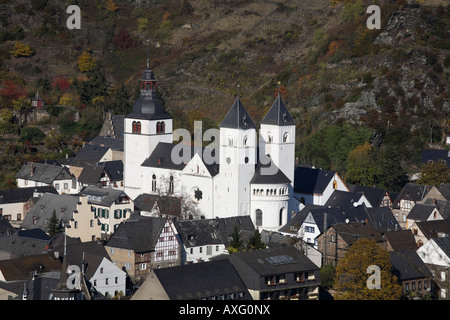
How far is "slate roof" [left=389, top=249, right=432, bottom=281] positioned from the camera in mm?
65625

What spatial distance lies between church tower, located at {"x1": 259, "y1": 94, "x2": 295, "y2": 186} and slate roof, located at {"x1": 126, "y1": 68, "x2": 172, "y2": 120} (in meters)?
10.2

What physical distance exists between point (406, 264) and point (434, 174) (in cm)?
2116

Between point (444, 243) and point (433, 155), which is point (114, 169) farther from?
point (444, 243)

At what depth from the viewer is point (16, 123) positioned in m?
110

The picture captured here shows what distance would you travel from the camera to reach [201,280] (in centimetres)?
5978

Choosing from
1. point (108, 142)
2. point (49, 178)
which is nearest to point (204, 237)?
point (49, 178)

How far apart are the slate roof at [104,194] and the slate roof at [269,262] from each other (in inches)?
681

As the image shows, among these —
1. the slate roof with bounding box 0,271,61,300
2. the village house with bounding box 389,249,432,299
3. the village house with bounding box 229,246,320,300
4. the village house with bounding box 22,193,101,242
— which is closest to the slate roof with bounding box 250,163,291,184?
the village house with bounding box 22,193,101,242

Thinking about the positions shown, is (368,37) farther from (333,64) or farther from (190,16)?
(190,16)

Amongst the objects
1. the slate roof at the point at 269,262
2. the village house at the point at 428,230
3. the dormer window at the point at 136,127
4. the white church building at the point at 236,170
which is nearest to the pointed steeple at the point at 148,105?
the dormer window at the point at 136,127

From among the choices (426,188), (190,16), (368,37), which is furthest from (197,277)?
(190,16)

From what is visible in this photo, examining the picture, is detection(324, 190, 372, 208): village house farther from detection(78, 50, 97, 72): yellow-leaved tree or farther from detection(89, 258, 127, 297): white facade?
detection(78, 50, 97, 72): yellow-leaved tree

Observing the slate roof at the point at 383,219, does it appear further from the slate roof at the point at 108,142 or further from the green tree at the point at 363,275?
the slate roof at the point at 108,142

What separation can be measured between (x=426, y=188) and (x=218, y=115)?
1307 inches
